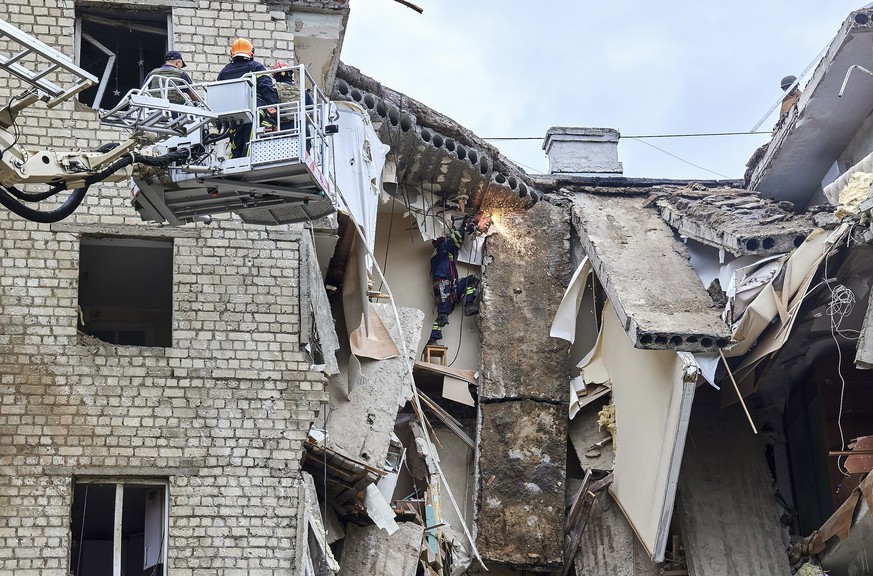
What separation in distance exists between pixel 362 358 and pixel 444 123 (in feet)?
12.3

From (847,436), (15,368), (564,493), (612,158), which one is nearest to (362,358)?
(564,493)

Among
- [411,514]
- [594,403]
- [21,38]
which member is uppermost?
[21,38]

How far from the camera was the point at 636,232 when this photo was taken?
18.9 m

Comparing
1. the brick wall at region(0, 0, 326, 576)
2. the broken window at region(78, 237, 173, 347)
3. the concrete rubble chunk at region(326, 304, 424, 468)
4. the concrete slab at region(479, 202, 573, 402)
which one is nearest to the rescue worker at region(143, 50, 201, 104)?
the brick wall at region(0, 0, 326, 576)

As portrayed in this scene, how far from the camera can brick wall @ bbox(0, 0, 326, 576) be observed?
14.1 metres

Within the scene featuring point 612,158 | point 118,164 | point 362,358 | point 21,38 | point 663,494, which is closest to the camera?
point 21,38

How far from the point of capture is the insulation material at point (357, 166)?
16.5 metres

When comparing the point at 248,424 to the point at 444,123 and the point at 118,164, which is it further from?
the point at 444,123

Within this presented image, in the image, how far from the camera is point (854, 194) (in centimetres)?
1538

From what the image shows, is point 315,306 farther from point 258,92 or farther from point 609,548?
point 609,548

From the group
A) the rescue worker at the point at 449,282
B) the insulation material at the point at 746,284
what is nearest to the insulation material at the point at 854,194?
the insulation material at the point at 746,284

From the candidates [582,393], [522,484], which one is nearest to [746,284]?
[582,393]

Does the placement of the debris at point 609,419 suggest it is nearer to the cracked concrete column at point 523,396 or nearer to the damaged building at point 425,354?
the damaged building at point 425,354

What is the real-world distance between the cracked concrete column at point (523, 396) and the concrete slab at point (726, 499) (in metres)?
1.64
